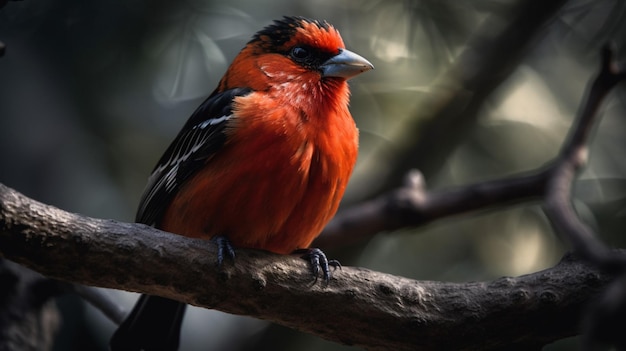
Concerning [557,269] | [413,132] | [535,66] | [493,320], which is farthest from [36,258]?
[535,66]

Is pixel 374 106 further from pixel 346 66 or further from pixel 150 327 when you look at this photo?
pixel 150 327

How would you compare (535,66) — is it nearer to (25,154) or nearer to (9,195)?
(25,154)

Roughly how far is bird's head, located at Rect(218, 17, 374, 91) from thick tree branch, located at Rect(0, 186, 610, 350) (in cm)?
142

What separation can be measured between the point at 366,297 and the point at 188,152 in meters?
1.58

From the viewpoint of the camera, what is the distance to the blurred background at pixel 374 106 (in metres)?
5.79

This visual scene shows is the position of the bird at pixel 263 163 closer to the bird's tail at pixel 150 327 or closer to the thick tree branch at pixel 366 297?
the bird's tail at pixel 150 327

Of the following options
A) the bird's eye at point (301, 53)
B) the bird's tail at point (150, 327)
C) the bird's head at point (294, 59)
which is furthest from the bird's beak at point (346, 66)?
the bird's tail at point (150, 327)

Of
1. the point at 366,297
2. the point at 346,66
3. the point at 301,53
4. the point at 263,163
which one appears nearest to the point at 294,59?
the point at 301,53

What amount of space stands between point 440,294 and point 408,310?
19 cm

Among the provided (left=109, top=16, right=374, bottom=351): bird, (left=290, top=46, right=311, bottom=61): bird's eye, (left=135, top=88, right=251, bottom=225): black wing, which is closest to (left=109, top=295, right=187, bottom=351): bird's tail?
(left=109, top=16, right=374, bottom=351): bird

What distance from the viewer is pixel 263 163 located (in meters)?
4.18

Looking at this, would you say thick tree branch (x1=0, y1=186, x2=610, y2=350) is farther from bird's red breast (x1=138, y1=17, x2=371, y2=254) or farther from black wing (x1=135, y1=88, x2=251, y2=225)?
black wing (x1=135, y1=88, x2=251, y2=225)

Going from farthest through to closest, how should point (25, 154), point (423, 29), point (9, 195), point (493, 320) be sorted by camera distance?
point (423, 29) < point (25, 154) < point (493, 320) < point (9, 195)

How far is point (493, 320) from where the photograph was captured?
12.0 ft
